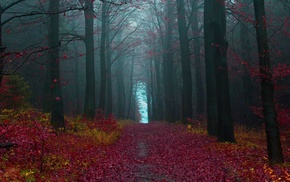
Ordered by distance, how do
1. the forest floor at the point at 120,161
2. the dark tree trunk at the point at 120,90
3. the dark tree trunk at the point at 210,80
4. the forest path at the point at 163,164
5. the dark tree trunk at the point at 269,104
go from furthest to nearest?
the dark tree trunk at the point at 120,90 < the dark tree trunk at the point at 210,80 < the dark tree trunk at the point at 269,104 < the forest path at the point at 163,164 < the forest floor at the point at 120,161

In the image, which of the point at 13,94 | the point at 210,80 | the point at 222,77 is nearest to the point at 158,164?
the point at 222,77

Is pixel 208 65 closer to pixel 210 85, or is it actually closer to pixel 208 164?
pixel 210 85

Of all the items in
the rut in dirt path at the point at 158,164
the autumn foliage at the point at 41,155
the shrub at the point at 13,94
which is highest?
the shrub at the point at 13,94

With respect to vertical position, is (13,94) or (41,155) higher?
(13,94)

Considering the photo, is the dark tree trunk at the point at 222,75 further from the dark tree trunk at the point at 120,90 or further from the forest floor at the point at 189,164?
the dark tree trunk at the point at 120,90

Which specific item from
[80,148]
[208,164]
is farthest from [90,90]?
[208,164]

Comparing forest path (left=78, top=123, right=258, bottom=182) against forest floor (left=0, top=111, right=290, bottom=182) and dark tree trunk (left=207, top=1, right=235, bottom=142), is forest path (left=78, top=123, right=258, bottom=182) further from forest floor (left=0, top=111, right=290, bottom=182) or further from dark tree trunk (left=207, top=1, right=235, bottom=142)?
dark tree trunk (left=207, top=1, right=235, bottom=142)

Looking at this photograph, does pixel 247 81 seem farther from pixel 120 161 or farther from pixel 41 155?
pixel 41 155

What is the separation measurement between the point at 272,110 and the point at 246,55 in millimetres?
12653

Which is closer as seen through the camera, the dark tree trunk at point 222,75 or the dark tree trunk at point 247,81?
the dark tree trunk at point 222,75

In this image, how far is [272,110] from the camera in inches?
381

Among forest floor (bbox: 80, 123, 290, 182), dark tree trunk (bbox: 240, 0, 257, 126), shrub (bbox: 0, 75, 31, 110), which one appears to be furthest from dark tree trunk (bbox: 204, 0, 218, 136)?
shrub (bbox: 0, 75, 31, 110)

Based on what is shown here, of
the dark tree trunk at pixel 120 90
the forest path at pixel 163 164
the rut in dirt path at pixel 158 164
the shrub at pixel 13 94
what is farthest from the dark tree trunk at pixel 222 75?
the dark tree trunk at pixel 120 90

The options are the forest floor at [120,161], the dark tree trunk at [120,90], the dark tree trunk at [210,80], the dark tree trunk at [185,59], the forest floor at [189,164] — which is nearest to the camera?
the forest floor at [120,161]
